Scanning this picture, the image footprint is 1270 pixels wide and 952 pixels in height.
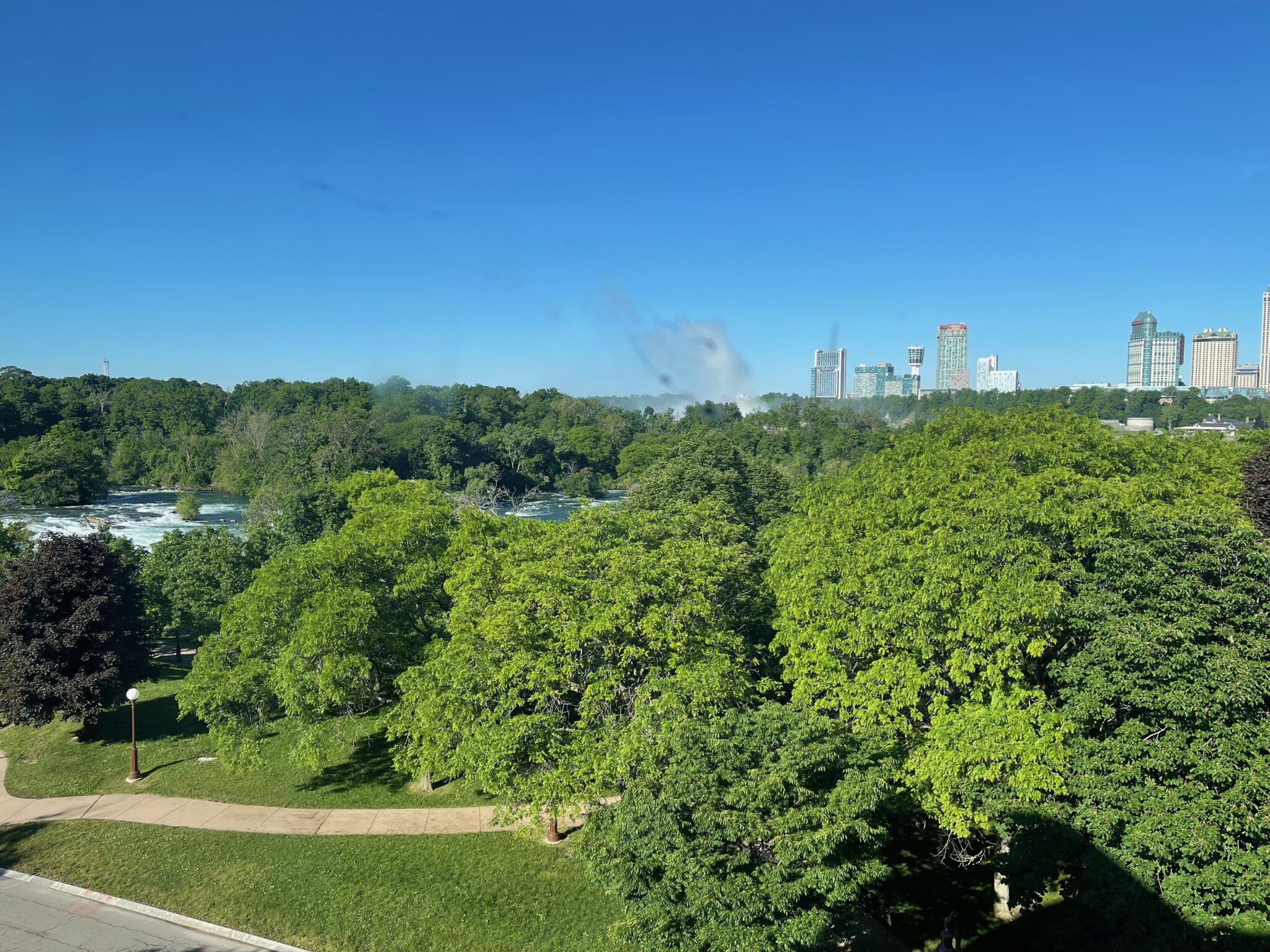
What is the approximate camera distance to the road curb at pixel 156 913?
11.9 metres

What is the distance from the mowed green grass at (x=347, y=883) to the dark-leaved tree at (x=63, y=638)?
146 inches

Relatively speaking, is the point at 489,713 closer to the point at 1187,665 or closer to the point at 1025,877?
the point at 1025,877

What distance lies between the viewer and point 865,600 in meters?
13.9

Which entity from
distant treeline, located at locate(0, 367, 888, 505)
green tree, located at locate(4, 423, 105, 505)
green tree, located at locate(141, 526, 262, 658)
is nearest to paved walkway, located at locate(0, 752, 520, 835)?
green tree, located at locate(141, 526, 262, 658)

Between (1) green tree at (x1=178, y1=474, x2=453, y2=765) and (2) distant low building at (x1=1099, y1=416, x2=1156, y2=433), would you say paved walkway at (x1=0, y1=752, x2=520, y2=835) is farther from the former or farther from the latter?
(2) distant low building at (x1=1099, y1=416, x2=1156, y2=433)

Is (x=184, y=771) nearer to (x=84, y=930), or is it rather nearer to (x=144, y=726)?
(x=144, y=726)

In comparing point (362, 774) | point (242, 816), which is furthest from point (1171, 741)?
point (242, 816)

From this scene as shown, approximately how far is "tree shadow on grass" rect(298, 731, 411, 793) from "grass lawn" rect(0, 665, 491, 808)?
0.09ft

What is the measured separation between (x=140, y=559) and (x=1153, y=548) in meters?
33.0

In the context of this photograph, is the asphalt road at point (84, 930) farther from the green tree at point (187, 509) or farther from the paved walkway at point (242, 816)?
the green tree at point (187, 509)

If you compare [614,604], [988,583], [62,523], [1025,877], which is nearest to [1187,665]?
[988,583]

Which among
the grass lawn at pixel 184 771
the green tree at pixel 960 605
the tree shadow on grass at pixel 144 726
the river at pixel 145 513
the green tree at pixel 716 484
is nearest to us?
the green tree at pixel 960 605

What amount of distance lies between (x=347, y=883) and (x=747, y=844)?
766 cm

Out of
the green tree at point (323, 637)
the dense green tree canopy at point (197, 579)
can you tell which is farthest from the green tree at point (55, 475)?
the green tree at point (323, 637)
